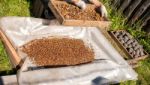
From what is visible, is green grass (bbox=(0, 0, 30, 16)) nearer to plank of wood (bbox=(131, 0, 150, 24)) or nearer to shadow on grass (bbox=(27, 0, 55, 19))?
shadow on grass (bbox=(27, 0, 55, 19))

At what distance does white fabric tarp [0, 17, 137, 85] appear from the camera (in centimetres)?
518

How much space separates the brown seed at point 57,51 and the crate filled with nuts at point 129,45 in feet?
3.71

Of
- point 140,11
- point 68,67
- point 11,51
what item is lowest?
point 68,67

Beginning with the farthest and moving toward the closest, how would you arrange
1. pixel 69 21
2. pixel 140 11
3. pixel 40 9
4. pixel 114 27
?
pixel 114 27 → pixel 140 11 → pixel 40 9 → pixel 69 21

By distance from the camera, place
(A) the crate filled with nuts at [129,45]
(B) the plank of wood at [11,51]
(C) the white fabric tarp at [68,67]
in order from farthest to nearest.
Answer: (A) the crate filled with nuts at [129,45], (B) the plank of wood at [11,51], (C) the white fabric tarp at [68,67]

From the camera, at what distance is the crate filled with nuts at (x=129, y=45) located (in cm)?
709

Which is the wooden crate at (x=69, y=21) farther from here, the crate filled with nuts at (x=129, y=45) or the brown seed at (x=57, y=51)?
the crate filled with nuts at (x=129, y=45)

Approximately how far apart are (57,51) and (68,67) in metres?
0.68

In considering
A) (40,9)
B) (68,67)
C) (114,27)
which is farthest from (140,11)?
(68,67)

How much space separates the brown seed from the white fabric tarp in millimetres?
157

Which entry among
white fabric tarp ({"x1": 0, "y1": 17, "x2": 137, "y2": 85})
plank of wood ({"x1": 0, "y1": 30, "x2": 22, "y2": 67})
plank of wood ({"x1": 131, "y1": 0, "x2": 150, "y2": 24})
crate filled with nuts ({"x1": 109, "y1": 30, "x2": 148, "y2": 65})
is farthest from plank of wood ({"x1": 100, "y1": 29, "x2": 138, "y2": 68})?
plank of wood ({"x1": 0, "y1": 30, "x2": 22, "y2": 67})

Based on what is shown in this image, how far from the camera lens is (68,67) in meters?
5.50

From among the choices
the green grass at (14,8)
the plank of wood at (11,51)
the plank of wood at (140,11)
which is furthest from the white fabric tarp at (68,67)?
the plank of wood at (140,11)

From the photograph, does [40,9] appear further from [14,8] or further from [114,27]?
[114,27]
